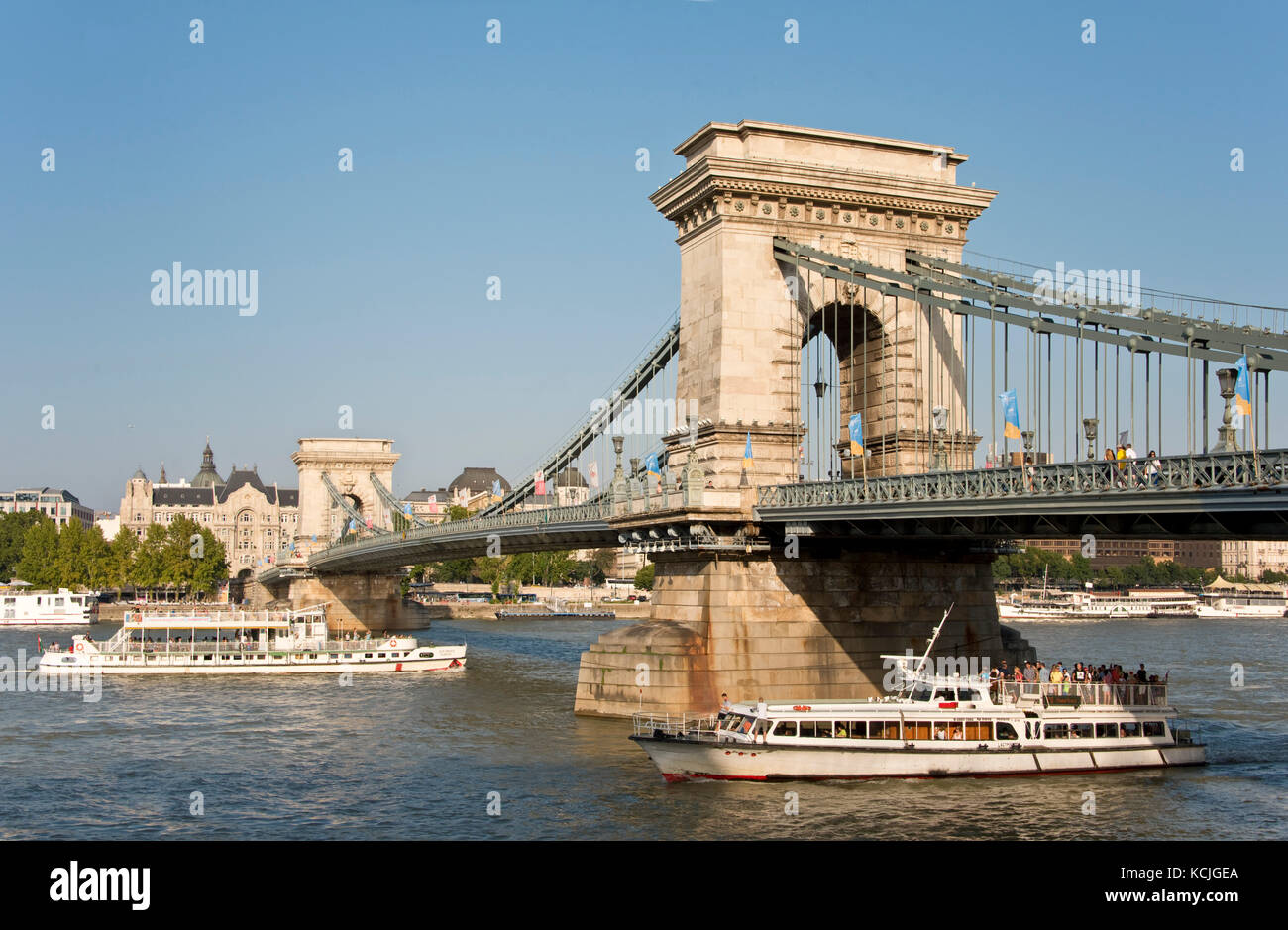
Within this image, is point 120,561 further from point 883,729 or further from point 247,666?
point 883,729

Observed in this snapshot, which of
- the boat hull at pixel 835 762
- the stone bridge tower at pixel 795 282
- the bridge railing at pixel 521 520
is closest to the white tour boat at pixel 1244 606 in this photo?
the bridge railing at pixel 521 520

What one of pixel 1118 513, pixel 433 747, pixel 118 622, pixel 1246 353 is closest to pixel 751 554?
pixel 433 747

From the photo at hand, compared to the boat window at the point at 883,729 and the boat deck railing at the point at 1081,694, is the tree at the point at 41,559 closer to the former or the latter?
the boat window at the point at 883,729

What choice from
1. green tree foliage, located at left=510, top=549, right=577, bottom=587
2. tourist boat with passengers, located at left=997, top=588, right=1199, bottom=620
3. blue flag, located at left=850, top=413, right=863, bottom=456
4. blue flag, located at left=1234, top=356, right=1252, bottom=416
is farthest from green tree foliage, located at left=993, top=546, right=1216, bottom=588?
blue flag, located at left=1234, top=356, right=1252, bottom=416
